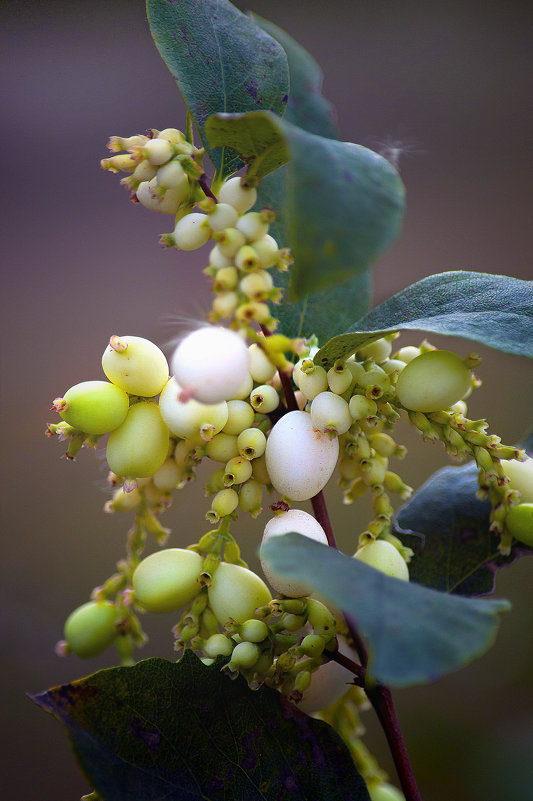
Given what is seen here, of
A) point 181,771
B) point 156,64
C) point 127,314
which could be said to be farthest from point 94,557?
point 156,64

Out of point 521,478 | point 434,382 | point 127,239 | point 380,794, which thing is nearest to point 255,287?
point 434,382

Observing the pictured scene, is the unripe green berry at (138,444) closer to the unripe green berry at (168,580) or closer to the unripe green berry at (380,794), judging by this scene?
the unripe green berry at (168,580)

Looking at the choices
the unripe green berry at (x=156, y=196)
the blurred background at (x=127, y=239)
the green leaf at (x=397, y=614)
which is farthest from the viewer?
the blurred background at (x=127, y=239)

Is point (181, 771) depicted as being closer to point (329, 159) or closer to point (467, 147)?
point (329, 159)

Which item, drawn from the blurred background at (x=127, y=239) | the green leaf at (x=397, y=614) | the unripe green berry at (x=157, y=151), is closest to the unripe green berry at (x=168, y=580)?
the green leaf at (x=397, y=614)

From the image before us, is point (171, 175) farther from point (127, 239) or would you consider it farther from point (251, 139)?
point (127, 239)

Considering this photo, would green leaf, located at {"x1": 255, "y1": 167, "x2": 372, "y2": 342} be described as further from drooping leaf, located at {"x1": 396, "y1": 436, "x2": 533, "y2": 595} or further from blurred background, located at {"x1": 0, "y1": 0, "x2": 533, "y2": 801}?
blurred background, located at {"x1": 0, "y1": 0, "x2": 533, "y2": 801}
